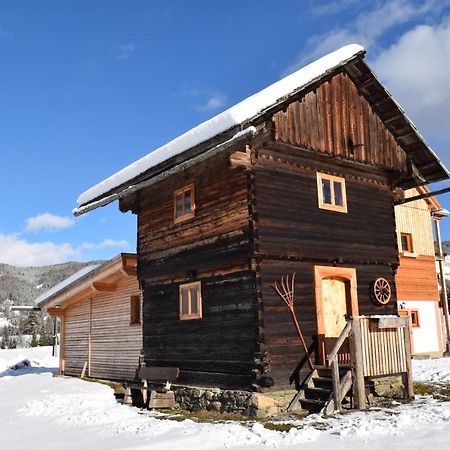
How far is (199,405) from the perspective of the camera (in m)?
14.0

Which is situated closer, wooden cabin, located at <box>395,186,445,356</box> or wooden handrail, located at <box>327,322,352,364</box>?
wooden handrail, located at <box>327,322,352,364</box>

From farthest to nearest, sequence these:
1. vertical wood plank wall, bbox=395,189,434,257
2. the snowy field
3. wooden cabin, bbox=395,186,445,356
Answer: vertical wood plank wall, bbox=395,189,434,257, wooden cabin, bbox=395,186,445,356, the snowy field

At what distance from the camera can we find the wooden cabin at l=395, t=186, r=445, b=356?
25.3 metres

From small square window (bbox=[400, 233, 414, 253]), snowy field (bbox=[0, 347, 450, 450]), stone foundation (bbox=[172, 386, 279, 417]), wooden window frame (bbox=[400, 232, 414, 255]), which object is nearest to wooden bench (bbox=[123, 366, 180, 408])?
stone foundation (bbox=[172, 386, 279, 417])

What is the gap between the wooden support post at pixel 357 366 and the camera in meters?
12.0

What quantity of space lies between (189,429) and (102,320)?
11.3 metres

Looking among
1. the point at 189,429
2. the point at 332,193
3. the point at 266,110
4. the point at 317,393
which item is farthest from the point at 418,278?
the point at 189,429

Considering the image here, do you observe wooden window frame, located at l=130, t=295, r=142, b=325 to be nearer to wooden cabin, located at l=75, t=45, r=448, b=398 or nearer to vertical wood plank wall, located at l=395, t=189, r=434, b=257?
wooden cabin, located at l=75, t=45, r=448, b=398

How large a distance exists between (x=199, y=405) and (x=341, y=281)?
4.95 m

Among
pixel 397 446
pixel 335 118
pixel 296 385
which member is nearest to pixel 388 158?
pixel 335 118

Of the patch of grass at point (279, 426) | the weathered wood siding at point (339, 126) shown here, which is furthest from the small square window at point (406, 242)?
the patch of grass at point (279, 426)

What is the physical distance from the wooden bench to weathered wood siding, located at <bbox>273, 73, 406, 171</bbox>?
7.09 metres

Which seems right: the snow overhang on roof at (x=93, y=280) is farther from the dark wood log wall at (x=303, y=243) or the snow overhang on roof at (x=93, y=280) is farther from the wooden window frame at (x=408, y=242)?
the wooden window frame at (x=408, y=242)

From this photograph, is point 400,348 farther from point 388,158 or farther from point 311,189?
point 388,158
